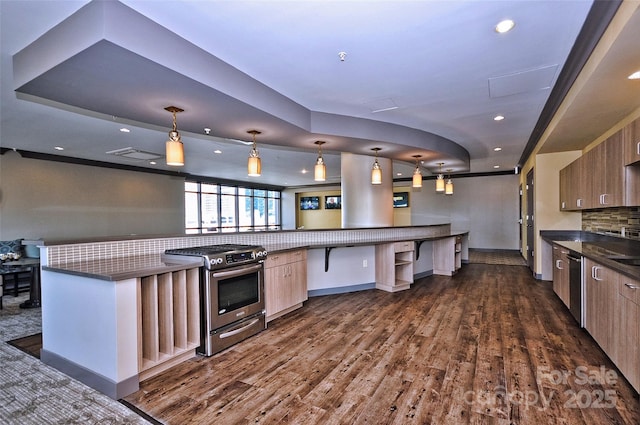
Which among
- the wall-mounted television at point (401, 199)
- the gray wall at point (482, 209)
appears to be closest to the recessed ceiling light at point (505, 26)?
the gray wall at point (482, 209)

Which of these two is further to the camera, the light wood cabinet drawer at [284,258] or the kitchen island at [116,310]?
the light wood cabinet drawer at [284,258]

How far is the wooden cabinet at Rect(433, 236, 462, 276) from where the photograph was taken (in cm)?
634

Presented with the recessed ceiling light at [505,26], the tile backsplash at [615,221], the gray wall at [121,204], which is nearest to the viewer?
the recessed ceiling light at [505,26]

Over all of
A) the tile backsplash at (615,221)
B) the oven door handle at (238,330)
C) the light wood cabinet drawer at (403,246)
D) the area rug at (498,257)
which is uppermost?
the tile backsplash at (615,221)

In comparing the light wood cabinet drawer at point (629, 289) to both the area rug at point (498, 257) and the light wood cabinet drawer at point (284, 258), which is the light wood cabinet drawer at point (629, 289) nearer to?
the light wood cabinet drawer at point (284, 258)

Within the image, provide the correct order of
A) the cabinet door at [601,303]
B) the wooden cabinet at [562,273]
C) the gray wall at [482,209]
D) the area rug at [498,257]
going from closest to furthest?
1. the cabinet door at [601,303]
2. the wooden cabinet at [562,273]
3. the area rug at [498,257]
4. the gray wall at [482,209]

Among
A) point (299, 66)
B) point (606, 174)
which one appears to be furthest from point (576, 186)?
point (299, 66)

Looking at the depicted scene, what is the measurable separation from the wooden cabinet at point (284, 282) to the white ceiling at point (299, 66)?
5.24 ft

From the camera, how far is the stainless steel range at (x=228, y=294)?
2.89 metres

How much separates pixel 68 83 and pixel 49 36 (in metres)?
0.34

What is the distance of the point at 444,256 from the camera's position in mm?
6406

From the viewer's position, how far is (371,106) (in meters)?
3.96

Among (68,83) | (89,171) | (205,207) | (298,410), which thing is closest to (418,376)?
(298,410)

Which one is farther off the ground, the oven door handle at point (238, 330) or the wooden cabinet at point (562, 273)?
the wooden cabinet at point (562, 273)
